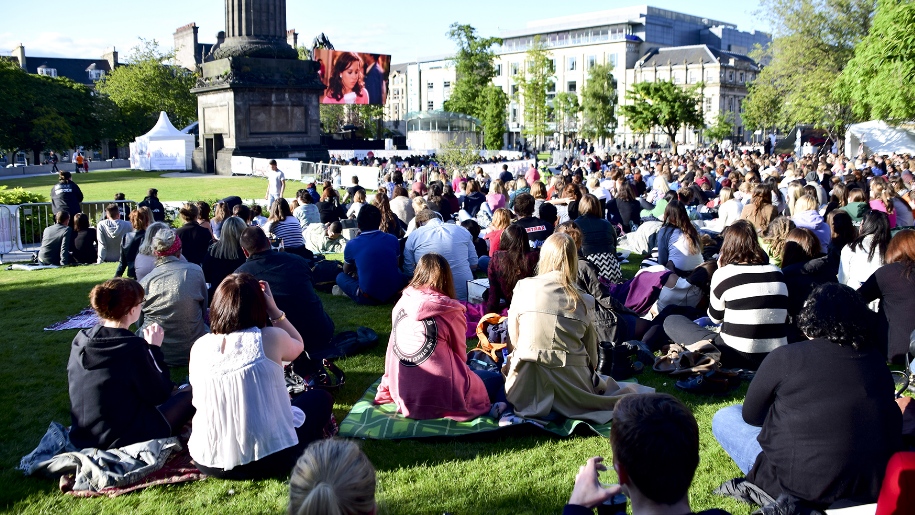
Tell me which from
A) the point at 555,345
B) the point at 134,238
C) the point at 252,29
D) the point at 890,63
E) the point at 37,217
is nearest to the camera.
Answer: the point at 555,345

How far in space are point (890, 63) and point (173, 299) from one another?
16.1m

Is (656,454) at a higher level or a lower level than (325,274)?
higher

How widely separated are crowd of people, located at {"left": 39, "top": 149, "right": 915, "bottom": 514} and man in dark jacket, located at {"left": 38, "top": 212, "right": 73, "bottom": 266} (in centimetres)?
418

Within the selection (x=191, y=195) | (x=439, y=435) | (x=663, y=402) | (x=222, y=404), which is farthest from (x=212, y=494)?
(x=191, y=195)

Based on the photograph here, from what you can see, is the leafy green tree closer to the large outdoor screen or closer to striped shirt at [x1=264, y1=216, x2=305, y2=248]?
the large outdoor screen

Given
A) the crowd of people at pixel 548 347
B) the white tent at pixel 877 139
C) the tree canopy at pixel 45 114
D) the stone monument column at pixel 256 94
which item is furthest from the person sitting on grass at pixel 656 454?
the tree canopy at pixel 45 114

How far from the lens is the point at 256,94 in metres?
38.0

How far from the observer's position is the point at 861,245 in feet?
25.8

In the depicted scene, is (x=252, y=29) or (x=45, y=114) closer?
(x=252, y=29)

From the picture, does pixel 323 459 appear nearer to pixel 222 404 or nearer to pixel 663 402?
pixel 663 402

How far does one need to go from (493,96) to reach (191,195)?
45.6 meters

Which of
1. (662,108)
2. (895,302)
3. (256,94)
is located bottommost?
(895,302)

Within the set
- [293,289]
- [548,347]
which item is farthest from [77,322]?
[548,347]

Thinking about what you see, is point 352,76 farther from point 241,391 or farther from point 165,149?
point 241,391
